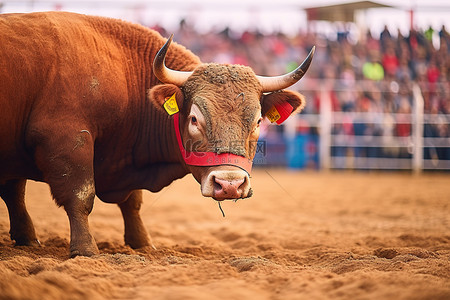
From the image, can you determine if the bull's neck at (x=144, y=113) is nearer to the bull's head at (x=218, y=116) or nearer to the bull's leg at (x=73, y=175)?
the bull's head at (x=218, y=116)

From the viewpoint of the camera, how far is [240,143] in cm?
409

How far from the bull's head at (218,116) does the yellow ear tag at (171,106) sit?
0.02 meters

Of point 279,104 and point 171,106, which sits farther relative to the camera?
point 279,104

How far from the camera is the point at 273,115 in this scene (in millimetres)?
4715

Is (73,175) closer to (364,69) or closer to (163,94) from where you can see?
(163,94)

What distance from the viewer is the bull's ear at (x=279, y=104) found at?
Answer: 4.66m

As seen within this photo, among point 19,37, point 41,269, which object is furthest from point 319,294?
point 19,37

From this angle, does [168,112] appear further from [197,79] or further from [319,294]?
[319,294]

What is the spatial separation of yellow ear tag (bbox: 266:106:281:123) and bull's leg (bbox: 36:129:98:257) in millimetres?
1520

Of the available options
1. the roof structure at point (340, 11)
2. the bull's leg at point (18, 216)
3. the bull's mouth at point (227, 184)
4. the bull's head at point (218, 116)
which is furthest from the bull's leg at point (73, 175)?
the roof structure at point (340, 11)

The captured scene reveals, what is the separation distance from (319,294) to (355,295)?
0.18 meters

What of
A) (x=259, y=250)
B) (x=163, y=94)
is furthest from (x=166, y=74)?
(x=259, y=250)

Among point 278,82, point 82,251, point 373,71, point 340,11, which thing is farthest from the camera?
point 340,11

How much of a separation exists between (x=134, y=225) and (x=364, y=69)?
12.3m
